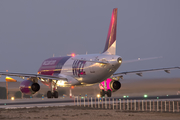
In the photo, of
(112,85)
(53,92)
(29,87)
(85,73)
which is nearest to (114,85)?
(112,85)

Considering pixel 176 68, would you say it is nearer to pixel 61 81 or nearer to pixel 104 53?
pixel 104 53

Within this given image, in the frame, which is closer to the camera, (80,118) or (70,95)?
(80,118)

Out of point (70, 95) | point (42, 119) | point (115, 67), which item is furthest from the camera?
point (70, 95)

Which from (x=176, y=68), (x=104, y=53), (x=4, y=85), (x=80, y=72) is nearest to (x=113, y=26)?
(x=104, y=53)

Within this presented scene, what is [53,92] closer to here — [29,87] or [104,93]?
[29,87]

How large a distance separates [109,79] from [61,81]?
6.11 m

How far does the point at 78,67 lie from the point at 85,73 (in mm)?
1789

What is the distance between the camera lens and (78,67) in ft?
157

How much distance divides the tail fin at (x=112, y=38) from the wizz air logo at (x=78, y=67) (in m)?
3.66

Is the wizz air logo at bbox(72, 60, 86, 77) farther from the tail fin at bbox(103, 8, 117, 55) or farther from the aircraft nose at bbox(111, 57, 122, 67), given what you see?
the aircraft nose at bbox(111, 57, 122, 67)

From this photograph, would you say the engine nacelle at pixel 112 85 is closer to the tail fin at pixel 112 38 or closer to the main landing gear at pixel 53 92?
the tail fin at pixel 112 38

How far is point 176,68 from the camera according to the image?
1906 inches

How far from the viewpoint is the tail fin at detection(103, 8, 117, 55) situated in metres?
44.5

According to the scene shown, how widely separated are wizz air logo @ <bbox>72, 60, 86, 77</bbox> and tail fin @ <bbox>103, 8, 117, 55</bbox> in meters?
3.66
